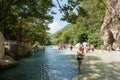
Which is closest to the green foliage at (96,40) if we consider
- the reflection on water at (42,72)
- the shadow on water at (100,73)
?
the reflection on water at (42,72)

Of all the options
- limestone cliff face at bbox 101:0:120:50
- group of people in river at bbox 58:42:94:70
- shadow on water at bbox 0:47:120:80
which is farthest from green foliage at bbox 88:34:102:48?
shadow on water at bbox 0:47:120:80

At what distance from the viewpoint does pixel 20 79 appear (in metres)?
16.4

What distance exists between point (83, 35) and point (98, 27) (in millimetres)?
8176

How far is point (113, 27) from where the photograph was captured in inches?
2082

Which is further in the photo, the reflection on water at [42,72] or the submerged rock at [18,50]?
the submerged rock at [18,50]

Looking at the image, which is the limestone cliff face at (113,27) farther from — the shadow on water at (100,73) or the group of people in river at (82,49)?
the shadow on water at (100,73)

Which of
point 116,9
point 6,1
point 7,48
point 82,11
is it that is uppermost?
point 116,9

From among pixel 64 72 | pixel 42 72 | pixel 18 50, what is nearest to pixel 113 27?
pixel 18 50

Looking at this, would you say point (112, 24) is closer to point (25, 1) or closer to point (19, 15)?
point (19, 15)

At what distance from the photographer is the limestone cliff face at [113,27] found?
1957 inches

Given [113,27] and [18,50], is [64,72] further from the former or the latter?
[113,27]

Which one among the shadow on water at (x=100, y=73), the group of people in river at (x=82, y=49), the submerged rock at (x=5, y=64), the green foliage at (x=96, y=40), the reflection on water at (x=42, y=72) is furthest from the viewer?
the green foliage at (x=96, y=40)

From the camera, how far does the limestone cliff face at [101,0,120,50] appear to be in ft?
163

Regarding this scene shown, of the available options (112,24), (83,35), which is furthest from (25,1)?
(83,35)
